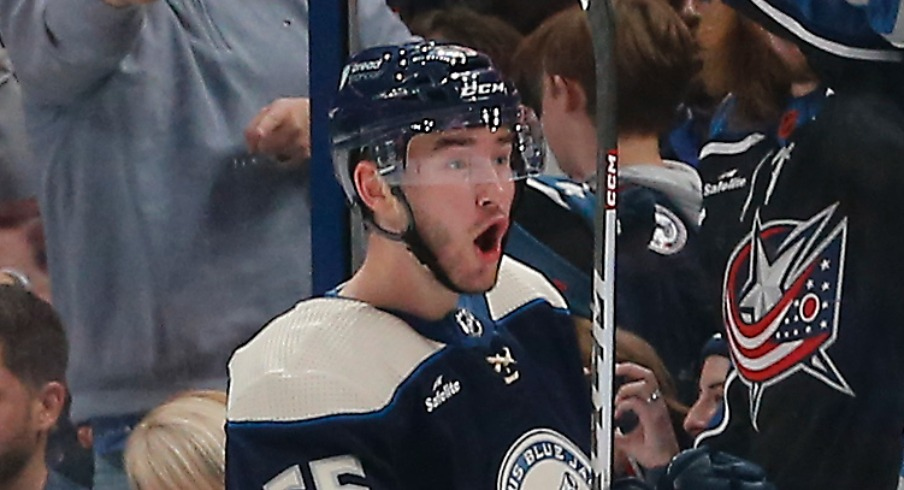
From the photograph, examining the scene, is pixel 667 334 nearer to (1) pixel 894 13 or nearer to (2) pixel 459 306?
(1) pixel 894 13

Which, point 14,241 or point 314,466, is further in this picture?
point 14,241

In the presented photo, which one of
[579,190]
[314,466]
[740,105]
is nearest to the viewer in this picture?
[314,466]

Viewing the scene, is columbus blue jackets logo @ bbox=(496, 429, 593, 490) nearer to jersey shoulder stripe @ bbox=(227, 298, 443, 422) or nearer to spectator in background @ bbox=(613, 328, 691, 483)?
jersey shoulder stripe @ bbox=(227, 298, 443, 422)

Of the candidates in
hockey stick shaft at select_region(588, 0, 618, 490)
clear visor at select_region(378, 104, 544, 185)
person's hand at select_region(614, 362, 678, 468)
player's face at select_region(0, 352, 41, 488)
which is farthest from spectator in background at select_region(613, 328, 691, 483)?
hockey stick shaft at select_region(588, 0, 618, 490)

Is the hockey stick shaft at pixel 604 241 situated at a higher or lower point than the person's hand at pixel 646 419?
higher

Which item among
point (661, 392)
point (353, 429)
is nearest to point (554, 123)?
point (661, 392)

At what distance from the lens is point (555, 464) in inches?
51.3

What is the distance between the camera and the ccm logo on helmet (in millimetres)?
1271

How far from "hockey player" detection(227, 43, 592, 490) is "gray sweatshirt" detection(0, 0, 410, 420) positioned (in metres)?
1.10

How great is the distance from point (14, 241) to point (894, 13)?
1538 mm

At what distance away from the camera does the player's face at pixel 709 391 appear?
7.66 feet

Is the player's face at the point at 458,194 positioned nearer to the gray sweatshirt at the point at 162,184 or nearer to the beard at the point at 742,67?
the beard at the point at 742,67

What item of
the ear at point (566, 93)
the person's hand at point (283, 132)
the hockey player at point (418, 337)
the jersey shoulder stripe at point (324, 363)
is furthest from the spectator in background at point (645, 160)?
the jersey shoulder stripe at point (324, 363)

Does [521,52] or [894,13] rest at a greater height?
[894,13]
